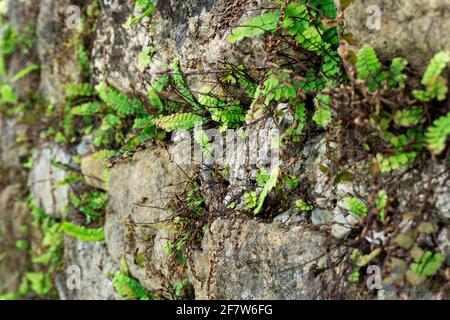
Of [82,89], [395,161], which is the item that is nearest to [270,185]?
[395,161]

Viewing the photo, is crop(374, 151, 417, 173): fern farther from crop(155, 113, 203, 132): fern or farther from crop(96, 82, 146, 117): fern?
crop(96, 82, 146, 117): fern

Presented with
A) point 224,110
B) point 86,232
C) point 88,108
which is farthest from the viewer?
point 88,108

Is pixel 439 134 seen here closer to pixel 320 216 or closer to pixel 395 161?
pixel 395 161

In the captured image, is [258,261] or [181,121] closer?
[258,261]

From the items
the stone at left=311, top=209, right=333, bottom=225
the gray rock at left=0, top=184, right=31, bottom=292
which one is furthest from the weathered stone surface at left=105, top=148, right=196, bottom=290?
the gray rock at left=0, top=184, right=31, bottom=292

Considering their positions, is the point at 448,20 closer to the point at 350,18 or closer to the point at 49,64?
the point at 350,18
